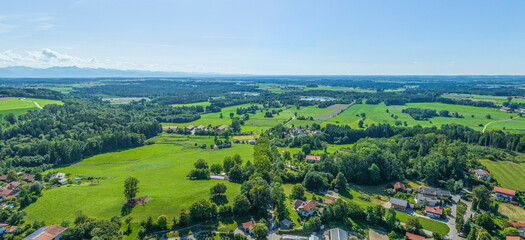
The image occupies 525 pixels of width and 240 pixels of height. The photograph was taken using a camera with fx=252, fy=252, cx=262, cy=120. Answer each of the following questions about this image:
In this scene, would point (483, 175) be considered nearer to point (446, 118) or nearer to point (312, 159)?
point (312, 159)

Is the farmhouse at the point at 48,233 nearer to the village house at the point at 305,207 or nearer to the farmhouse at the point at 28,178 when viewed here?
the farmhouse at the point at 28,178

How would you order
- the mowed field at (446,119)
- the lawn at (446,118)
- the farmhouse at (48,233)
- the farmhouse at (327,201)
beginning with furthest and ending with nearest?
the lawn at (446,118) → the mowed field at (446,119) → the farmhouse at (327,201) → the farmhouse at (48,233)

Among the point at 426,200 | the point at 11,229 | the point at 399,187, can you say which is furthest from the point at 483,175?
the point at 11,229

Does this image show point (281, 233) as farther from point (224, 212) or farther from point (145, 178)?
point (145, 178)

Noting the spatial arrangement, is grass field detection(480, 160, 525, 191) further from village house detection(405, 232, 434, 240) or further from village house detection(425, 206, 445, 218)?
village house detection(405, 232, 434, 240)

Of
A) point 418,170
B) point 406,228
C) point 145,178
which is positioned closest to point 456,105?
point 418,170

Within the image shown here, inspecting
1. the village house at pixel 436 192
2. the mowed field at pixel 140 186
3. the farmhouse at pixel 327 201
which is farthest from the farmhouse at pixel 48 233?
the village house at pixel 436 192
